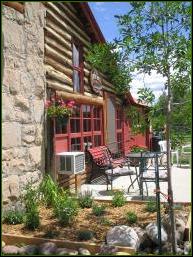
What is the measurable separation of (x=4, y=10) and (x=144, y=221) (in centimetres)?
440

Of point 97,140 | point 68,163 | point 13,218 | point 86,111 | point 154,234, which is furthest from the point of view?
point 97,140

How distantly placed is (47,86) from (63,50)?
1.74 meters

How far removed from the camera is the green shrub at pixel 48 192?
25.7ft

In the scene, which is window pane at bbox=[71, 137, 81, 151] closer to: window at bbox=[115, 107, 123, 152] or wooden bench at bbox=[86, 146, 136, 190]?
wooden bench at bbox=[86, 146, 136, 190]

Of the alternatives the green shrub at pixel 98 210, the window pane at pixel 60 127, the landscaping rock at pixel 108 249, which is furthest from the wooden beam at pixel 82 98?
the landscaping rock at pixel 108 249

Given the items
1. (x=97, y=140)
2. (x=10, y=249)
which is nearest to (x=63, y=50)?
(x=97, y=140)

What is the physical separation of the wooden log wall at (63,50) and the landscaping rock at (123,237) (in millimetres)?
3896

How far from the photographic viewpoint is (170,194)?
5734mm

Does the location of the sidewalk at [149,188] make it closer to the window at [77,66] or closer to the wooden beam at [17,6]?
the window at [77,66]

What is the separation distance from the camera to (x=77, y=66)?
11688 mm

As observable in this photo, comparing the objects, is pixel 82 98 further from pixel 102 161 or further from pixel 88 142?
pixel 102 161

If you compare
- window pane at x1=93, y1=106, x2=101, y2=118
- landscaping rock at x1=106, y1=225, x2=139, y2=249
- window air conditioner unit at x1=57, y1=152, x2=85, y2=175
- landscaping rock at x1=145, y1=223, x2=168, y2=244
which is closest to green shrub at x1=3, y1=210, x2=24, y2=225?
landscaping rock at x1=106, y1=225, x2=139, y2=249

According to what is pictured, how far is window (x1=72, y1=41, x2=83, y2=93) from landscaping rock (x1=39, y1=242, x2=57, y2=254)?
20.9 feet

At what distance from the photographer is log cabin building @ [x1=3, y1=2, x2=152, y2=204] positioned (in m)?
7.41
